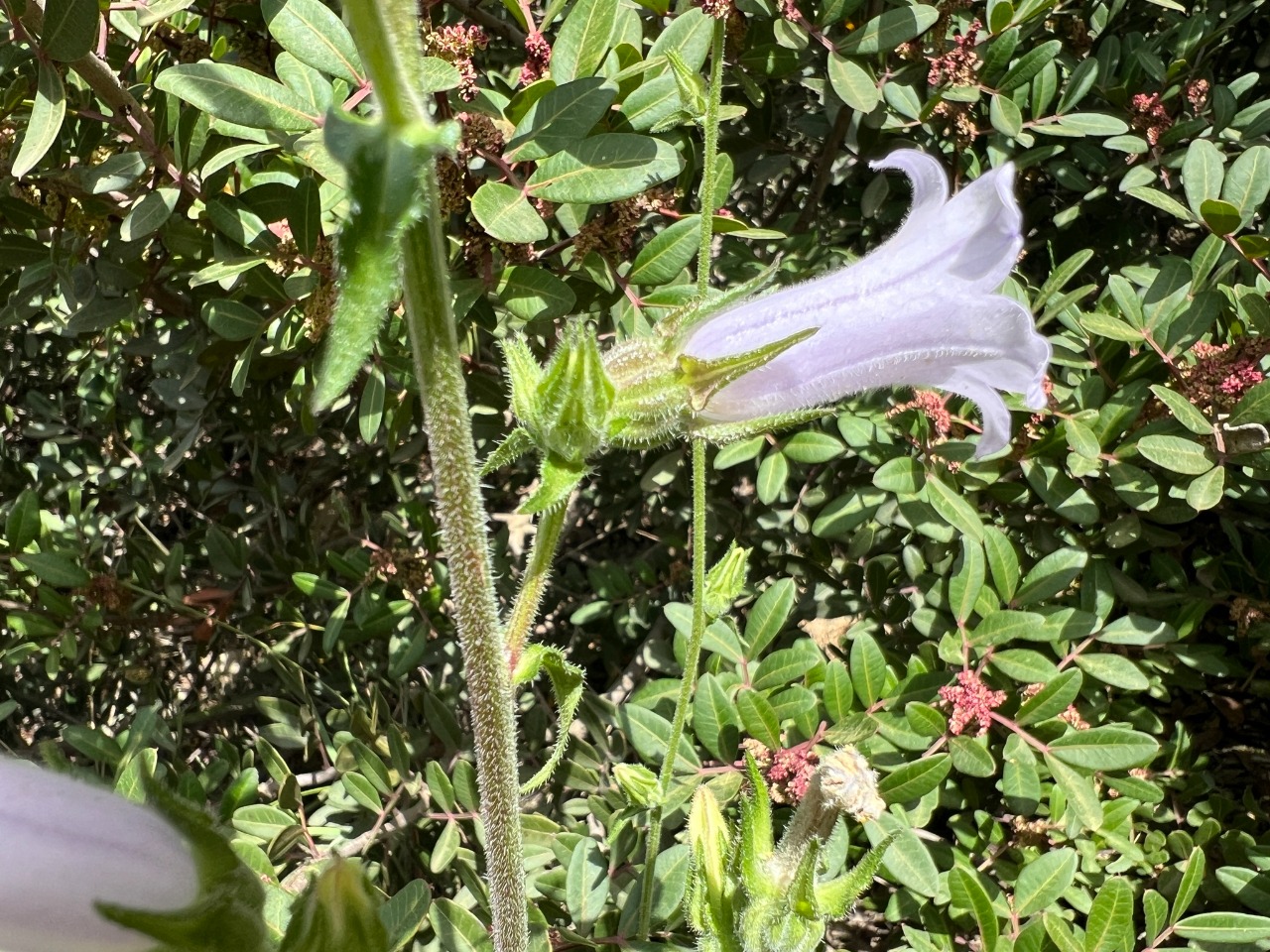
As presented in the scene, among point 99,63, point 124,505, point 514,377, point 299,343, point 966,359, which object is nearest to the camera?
point 514,377

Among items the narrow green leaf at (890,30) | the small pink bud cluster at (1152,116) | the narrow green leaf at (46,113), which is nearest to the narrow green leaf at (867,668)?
the narrow green leaf at (890,30)

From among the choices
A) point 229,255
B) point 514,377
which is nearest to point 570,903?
point 514,377

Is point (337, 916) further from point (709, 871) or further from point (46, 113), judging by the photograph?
point (46, 113)

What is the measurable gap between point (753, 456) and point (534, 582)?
91cm

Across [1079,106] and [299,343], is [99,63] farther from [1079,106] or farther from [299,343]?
[1079,106]

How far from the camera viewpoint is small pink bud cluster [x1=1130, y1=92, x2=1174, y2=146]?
198cm

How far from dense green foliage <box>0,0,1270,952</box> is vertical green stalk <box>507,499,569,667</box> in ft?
0.32

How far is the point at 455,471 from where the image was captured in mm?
962

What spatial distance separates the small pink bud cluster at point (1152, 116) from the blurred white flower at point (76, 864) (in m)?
2.04

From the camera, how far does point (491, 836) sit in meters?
1.12

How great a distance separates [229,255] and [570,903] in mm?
1211

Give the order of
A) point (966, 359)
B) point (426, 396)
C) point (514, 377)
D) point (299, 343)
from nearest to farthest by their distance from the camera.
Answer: point (426, 396) → point (514, 377) → point (966, 359) → point (299, 343)

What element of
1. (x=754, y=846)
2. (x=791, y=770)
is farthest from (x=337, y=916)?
(x=791, y=770)

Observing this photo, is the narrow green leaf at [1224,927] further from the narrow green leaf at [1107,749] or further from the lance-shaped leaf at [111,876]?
the lance-shaped leaf at [111,876]
